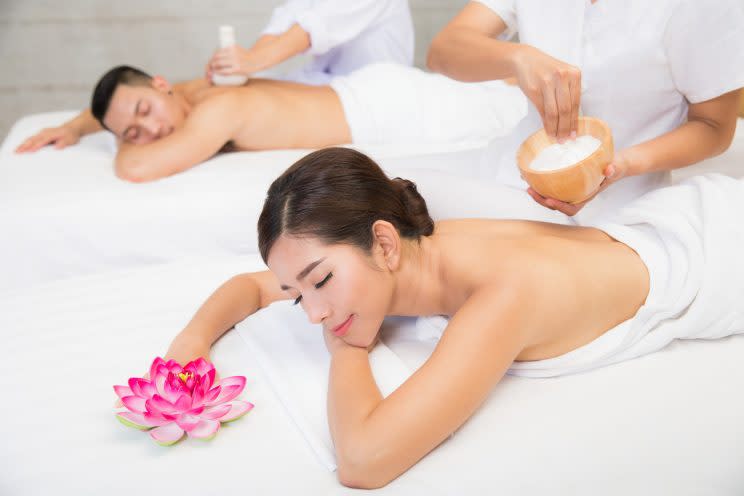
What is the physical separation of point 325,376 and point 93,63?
10.7ft

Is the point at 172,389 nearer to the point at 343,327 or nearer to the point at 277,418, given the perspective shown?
the point at 277,418

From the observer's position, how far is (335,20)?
9.18ft

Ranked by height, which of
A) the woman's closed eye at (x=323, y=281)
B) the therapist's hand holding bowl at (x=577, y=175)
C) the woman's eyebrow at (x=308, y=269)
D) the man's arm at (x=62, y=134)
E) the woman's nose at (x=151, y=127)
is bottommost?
the man's arm at (x=62, y=134)

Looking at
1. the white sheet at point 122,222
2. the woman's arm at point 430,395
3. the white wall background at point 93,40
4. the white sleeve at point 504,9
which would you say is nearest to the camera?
the woman's arm at point 430,395

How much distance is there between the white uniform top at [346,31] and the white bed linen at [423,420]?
5.36 feet

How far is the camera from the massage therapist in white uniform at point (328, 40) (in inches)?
103

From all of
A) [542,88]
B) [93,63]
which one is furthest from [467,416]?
[93,63]

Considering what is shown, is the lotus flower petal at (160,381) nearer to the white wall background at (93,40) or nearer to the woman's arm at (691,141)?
the woman's arm at (691,141)

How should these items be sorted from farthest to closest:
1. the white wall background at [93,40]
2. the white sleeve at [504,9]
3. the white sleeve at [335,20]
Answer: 1. the white wall background at [93,40]
2. the white sleeve at [335,20]
3. the white sleeve at [504,9]

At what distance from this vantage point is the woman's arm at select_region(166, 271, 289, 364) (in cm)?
135

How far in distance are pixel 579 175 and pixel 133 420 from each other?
789mm

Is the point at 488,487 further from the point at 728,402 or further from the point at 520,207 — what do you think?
the point at 520,207

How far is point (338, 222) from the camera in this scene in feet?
3.98

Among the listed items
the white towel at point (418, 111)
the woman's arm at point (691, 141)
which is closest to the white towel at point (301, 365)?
the woman's arm at point (691, 141)
